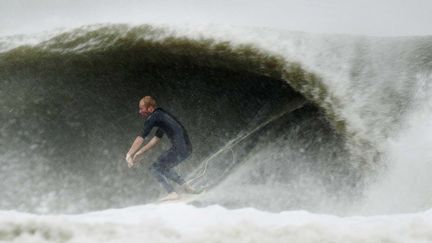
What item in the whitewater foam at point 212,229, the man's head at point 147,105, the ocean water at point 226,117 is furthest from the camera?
the man's head at point 147,105

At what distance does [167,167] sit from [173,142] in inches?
8.7

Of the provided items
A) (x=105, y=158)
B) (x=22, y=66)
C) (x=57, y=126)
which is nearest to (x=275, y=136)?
(x=105, y=158)

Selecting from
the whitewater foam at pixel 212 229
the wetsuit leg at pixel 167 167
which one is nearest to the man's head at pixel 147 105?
the wetsuit leg at pixel 167 167

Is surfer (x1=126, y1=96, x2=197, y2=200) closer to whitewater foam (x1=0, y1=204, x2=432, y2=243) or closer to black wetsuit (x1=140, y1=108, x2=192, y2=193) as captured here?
black wetsuit (x1=140, y1=108, x2=192, y2=193)

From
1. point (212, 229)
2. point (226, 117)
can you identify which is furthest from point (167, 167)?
point (212, 229)

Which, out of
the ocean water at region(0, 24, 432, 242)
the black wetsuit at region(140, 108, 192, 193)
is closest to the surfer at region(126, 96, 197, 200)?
the black wetsuit at region(140, 108, 192, 193)

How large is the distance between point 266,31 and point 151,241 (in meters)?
2.71

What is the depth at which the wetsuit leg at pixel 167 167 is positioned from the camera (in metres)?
5.53

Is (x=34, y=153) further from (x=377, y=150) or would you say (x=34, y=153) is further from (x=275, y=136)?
(x=377, y=150)

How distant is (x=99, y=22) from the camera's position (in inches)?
253

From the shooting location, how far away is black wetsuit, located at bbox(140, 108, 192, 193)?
5496 mm

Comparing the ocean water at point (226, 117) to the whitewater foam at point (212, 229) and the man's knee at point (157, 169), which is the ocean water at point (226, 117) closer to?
the whitewater foam at point (212, 229)

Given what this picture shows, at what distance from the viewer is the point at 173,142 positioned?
5.54 meters

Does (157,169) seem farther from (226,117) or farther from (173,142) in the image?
(226,117)
